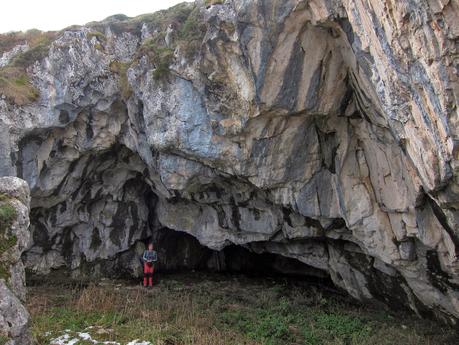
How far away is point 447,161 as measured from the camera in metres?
8.22

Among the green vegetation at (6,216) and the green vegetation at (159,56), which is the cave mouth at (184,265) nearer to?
the green vegetation at (159,56)

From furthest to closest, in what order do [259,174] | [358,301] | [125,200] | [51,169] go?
[125,200], [51,169], [358,301], [259,174]

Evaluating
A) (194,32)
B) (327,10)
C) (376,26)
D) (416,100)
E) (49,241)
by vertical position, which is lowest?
(49,241)

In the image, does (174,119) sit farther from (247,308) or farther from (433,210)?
(433,210)

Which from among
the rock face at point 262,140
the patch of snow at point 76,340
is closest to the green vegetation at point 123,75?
the rock face at point 262,140

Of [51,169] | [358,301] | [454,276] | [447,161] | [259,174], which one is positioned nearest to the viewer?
[447,161]

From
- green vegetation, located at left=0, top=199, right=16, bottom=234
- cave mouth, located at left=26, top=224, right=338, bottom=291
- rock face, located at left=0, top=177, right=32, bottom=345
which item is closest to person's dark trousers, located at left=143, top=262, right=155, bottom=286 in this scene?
cave mouth, located at left=26, top=224, right=338, bottom=291

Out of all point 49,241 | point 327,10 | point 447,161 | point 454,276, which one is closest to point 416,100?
point 447,161

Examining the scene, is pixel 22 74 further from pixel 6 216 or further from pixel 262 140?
pixel 262 140

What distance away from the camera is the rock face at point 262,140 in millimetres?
8852

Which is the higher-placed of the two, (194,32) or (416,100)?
(194,32)

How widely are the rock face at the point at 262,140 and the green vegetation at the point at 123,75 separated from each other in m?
0.10

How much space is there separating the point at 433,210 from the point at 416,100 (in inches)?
156

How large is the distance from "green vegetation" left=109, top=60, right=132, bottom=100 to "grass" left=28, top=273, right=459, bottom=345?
7.48 metres
